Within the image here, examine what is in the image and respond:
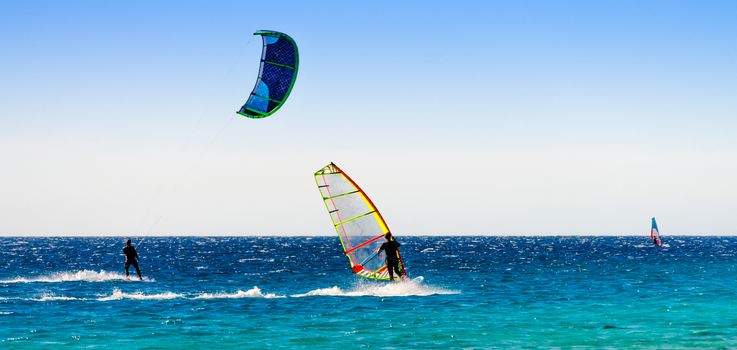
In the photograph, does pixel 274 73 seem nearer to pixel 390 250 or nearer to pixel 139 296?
pixel 390 250

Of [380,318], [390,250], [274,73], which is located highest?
[274,73]

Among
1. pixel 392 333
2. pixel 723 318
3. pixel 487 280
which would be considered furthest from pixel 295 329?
pixel 487 280

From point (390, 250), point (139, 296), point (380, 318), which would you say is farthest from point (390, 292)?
point (139, 296)

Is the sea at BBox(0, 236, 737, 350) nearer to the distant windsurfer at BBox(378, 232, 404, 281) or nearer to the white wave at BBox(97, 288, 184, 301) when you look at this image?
the white wave at BBox(97, 288, 184, 301)

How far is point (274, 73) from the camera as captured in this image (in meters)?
17.6

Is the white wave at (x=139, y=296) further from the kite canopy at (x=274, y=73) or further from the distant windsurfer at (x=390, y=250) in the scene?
the kite canopy at (x=274, y=73)

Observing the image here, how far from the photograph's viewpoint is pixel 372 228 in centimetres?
2248

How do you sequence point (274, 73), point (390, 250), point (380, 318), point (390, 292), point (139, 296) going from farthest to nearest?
point (390, 292), point (139, 296), point (390, 250), point (380, 318), point (274, 73)

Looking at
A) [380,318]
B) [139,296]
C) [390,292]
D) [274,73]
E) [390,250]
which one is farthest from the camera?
[390,292]

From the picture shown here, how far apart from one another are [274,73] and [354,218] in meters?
6.07

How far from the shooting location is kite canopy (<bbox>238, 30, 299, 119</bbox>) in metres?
17.2

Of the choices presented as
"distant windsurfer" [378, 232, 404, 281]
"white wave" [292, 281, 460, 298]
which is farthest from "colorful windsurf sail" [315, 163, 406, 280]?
"white wave" [292, 281, 460, 298]

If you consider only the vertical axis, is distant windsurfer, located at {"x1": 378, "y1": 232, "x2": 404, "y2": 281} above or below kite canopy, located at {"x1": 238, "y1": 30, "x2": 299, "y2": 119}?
below

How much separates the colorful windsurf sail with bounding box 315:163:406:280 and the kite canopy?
4273 millimetres
